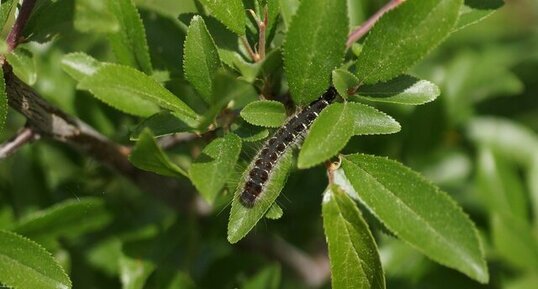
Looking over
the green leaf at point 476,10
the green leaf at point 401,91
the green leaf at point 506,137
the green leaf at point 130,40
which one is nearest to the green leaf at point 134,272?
the green leaf at point 130,40

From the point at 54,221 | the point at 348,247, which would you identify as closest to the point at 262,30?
the point at 348,247

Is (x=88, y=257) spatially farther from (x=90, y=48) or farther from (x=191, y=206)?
(x=90, y=48)

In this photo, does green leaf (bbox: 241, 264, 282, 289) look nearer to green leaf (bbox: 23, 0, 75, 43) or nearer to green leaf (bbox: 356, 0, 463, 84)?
green leaf (bbox: 356, 0, 463, 84)

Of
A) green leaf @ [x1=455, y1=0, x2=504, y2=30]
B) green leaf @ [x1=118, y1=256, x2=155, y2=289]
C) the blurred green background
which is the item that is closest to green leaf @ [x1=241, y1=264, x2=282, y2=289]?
the blurred green background

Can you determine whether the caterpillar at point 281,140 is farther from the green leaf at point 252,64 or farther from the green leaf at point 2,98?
the green leaf at point 2,98

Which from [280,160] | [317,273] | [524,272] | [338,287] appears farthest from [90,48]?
[524,272]

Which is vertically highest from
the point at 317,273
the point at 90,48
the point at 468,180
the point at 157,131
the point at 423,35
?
the point at 423,35

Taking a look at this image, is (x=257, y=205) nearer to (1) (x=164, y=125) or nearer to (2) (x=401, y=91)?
(1) (x=164, y=125)
